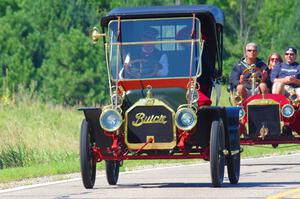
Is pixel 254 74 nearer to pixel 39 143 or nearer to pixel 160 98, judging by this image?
pixel 39 143

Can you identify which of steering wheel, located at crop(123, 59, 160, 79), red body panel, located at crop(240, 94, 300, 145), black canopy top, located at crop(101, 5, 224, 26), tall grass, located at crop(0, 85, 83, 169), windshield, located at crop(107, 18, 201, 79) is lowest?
tall grass, located at crop(0, 85, 83, 169)

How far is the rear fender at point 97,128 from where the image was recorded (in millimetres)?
16047

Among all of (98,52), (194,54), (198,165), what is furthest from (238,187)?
(98,52)

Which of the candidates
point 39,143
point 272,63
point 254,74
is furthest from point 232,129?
point 39,143

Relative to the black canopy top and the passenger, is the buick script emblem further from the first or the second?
the passenger

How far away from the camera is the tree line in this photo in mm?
83438

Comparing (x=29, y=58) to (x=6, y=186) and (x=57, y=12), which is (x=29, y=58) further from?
(x=6, y=186)

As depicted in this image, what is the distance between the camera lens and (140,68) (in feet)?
55.6

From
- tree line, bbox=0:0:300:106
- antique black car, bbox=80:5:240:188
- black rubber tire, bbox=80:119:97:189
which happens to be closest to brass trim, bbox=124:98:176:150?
antique black car, bbox=80:5:240:188

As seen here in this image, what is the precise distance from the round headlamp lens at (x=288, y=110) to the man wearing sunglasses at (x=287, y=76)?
27 cm

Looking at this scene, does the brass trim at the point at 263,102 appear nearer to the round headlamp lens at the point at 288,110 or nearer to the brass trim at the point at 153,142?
the round headlamp lens at the point at 288,110

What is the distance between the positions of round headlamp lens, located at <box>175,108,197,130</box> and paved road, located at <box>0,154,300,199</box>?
0.78 metres

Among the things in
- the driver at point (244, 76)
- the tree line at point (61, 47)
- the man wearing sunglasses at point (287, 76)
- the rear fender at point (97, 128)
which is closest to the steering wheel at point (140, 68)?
the rear fender at point (97, 128)

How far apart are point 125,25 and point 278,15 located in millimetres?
93187
